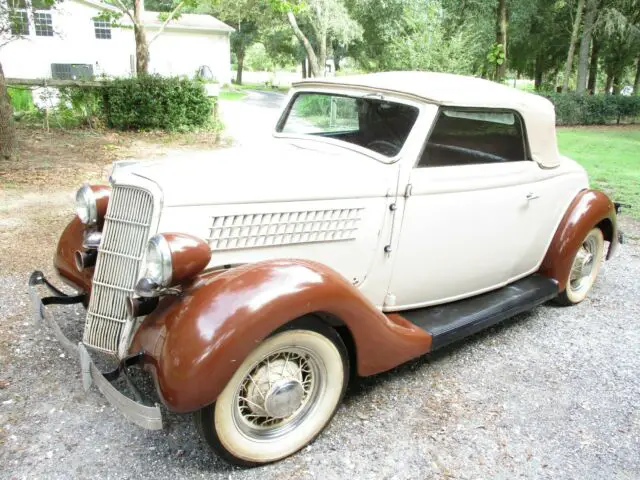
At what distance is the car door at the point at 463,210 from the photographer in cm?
300

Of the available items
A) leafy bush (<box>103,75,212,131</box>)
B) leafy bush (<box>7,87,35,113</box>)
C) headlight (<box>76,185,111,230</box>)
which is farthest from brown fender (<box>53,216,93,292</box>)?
leafy bush (<box>7,87,35,113</box>)

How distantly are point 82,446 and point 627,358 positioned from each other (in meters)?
3.49

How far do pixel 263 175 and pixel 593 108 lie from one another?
2074 cm

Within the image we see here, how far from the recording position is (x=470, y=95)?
315 cm

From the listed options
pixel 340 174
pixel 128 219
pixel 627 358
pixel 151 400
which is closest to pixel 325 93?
pixel 340 174

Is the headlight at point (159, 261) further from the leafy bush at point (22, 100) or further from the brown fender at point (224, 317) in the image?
the leafy bush at point (22, 100)

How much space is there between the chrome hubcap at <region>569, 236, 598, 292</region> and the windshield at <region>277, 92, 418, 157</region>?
2114mm

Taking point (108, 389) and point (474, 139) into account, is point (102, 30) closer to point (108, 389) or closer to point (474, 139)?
point (474, 139)

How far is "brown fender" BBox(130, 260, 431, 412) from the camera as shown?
1.99 meters

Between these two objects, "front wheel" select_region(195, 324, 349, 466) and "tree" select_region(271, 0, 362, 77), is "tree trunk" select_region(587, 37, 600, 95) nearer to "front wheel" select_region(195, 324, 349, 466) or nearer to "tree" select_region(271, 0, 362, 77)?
"tree" select_region(271, 0, 362, 77)

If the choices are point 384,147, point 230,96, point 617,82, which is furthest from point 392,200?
point 617,82

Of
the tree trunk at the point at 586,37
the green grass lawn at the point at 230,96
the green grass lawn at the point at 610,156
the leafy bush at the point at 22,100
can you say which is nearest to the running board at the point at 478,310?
the green grass lawn at the point at 610,156

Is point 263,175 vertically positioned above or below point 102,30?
below

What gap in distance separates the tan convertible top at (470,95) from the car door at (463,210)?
85 mm
